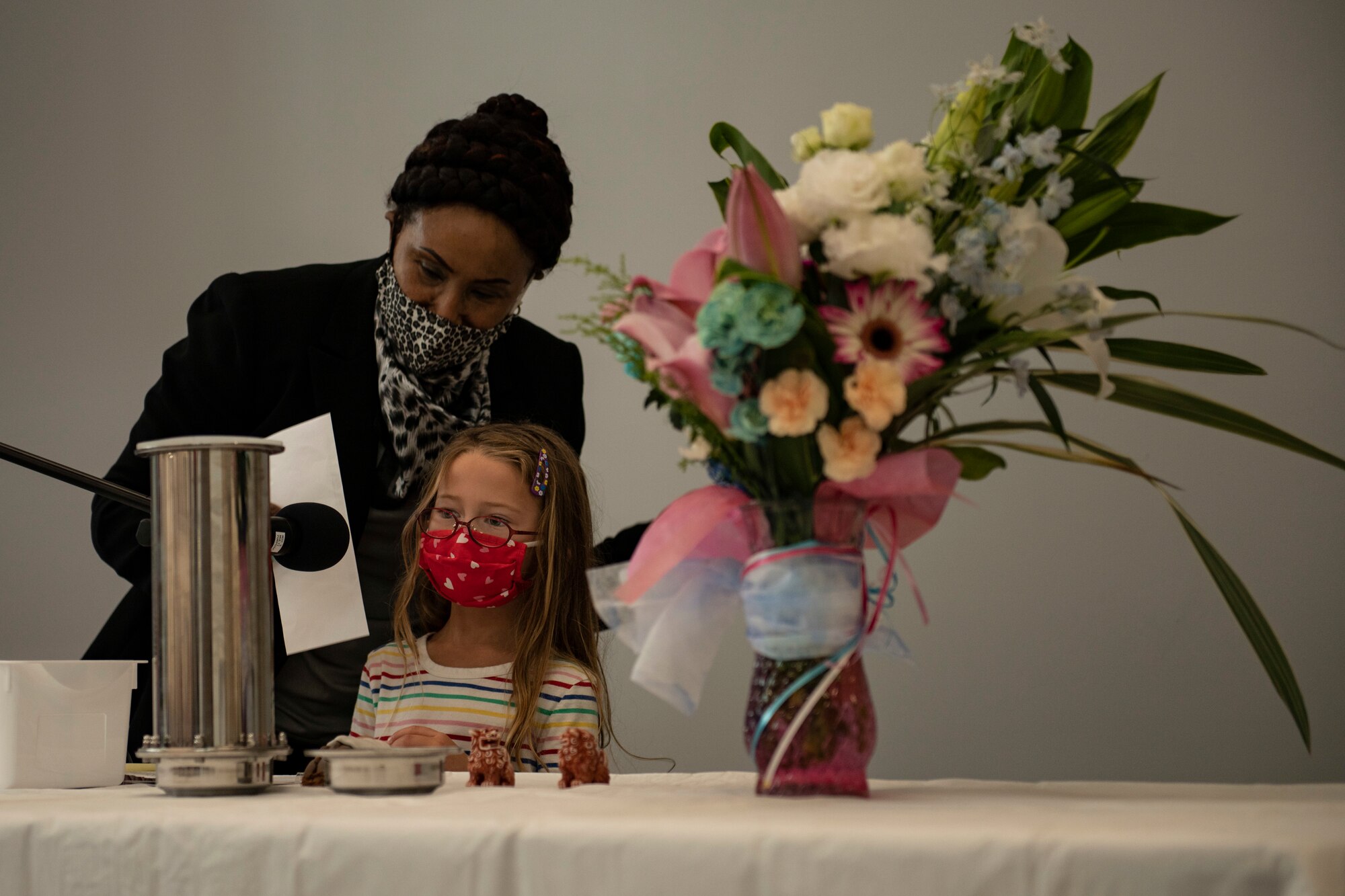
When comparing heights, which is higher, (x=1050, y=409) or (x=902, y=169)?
(x=902, y=169)

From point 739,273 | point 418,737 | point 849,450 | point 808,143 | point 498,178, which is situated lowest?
point 418,737

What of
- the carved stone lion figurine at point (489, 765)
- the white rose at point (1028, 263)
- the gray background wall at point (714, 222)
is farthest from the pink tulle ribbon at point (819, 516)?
the gray background wall at point (714, 222)

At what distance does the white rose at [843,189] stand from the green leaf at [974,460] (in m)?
0.20

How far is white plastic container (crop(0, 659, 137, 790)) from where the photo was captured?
100cm

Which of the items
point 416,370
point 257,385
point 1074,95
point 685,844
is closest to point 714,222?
point 416,370

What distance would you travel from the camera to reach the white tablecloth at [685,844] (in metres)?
0.54

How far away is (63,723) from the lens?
1.02 meters

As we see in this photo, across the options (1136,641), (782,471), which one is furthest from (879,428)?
(1136,641)

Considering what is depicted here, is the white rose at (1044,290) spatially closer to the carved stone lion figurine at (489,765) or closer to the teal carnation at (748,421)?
the teal carnation at (748,421)

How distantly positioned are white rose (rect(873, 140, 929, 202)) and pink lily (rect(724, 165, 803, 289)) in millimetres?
81

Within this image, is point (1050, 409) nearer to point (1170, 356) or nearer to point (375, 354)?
point (1170, 356)

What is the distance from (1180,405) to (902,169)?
249 mm

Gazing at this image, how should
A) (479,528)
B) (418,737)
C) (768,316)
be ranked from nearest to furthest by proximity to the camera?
(768,316) < (418,737) < (479,528)

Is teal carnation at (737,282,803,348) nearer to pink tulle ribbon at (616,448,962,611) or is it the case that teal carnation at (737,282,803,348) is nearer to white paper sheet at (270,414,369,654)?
pink tulle ribbon at (616,448,962,611)
